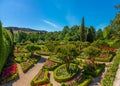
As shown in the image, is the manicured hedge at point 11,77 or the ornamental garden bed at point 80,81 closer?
the ornamental garden bed at point 80,81

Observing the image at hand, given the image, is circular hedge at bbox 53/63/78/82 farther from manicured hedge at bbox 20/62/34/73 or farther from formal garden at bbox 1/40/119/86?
manicured hedge at bbox 20/62/34/73

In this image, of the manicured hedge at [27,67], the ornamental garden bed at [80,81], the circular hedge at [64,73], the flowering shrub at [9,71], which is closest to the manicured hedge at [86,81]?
the ornamental garden bed at [80,81]

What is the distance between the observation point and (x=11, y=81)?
29641 mm

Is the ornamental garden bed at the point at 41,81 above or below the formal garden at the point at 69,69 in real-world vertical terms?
below

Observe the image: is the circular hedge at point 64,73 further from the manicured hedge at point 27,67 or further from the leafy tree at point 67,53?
the manicured hedge at point 27,67

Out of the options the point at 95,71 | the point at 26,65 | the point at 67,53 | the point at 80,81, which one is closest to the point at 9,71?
the point at 26,65

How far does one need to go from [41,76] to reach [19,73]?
547 centimetres

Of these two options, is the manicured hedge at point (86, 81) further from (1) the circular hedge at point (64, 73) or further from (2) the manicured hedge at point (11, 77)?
(2) the manicured hedge at point (11, 77)

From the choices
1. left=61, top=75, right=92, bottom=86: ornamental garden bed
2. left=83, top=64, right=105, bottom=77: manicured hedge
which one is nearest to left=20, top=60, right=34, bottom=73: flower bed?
left=61, top=75, right=92, bottom=86: ornamental garden bed

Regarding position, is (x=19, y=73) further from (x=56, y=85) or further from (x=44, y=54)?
(x=44, y=54)

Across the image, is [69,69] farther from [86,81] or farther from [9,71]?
[9,71]

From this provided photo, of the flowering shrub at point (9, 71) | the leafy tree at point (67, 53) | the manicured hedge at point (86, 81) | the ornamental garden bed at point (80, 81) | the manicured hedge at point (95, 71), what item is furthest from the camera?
the flowering shrub at point (9, 71)

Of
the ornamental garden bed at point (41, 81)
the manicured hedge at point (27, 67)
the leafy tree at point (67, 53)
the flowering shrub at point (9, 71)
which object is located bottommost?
the ornamental garden bed at point (41, 81)

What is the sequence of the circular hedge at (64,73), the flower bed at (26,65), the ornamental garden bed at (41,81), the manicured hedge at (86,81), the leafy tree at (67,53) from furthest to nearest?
the flower bed at (26,65) < the leafy tree at (67,53) < the circular hedge at (64,73) < the ornamental garden bed at (41,81) < the manicured hedge at (86,81)
